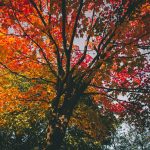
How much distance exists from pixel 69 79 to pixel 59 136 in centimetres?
195

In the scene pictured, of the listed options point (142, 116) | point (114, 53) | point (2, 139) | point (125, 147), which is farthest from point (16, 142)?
point (125, 147)

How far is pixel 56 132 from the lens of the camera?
9703 mm

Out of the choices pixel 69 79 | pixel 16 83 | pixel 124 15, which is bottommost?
pixel 69 79

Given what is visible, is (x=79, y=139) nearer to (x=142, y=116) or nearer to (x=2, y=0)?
(x=142, y=116)

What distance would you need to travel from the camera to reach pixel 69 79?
10.0m

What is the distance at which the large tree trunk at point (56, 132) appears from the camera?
31.3ft

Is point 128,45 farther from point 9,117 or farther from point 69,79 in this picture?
point 9,117

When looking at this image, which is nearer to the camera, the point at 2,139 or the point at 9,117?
the point at 9,117

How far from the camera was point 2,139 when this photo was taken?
1220 inches

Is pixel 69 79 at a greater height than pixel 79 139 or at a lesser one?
lesser

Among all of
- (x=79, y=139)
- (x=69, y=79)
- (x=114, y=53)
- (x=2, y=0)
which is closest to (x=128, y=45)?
(x=114, y=53)

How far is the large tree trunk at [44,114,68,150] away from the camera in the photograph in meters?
9.55

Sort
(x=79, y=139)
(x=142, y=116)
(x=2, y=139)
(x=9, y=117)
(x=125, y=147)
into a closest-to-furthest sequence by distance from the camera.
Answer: (x=142, y=116) → (x=9, y=117) → (x=79, y=139) → (x=2, y=139) → (x=125, y=147)

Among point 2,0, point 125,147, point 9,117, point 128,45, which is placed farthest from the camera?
point 125,147
